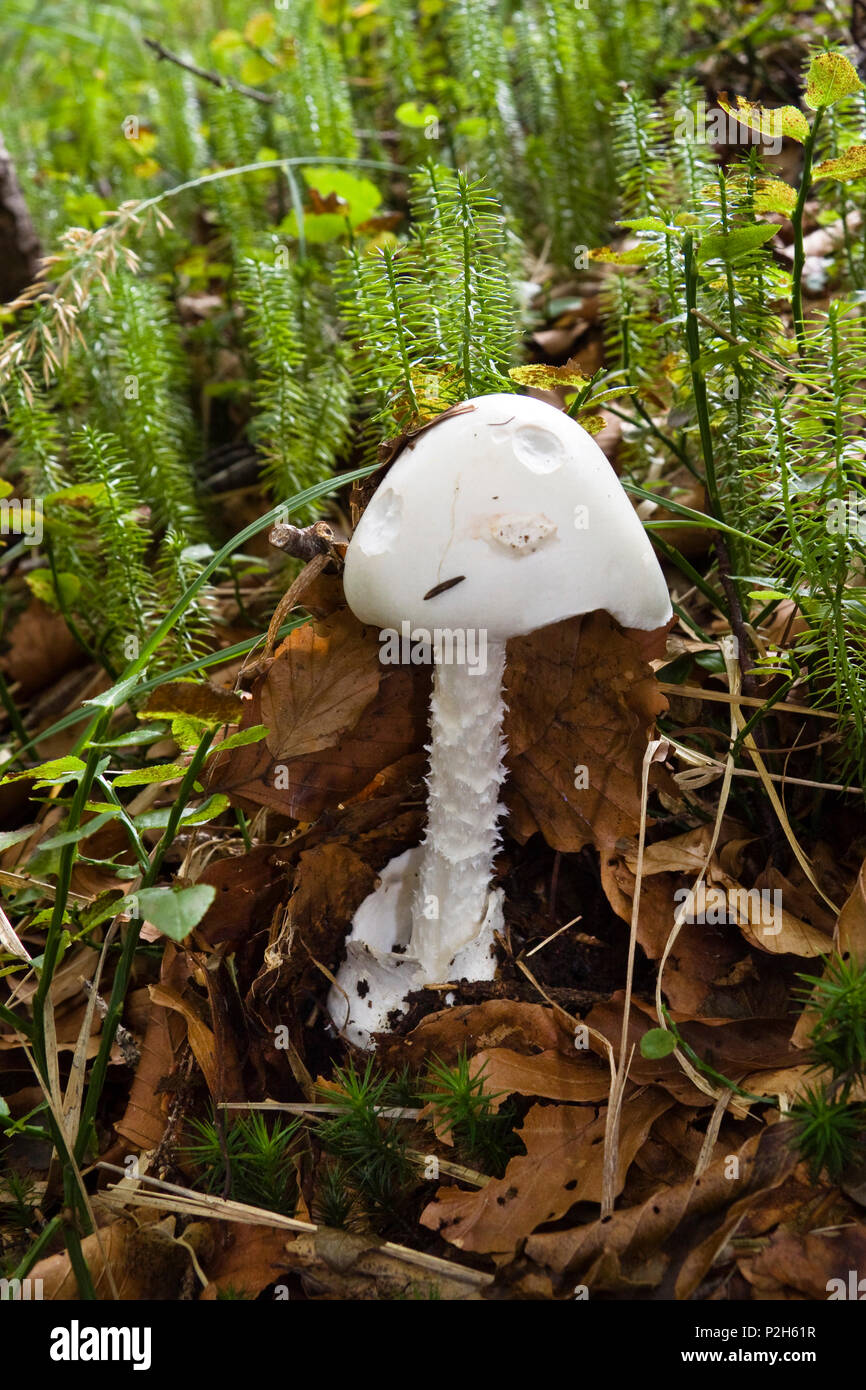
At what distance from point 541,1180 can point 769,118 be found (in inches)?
87.8

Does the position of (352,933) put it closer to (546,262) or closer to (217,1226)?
(217,1226)

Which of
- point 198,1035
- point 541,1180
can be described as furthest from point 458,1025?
point 198,1035

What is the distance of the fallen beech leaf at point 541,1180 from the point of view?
188 cm

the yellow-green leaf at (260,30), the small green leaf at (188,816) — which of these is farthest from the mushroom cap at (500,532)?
the yellow-green leaf at (260,30)

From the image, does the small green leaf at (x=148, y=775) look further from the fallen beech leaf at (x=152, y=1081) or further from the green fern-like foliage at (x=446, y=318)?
the green fern-like foliage at (x=446, y=318)

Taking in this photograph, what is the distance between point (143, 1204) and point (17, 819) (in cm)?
147

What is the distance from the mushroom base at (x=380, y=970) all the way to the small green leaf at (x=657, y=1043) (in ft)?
1.57

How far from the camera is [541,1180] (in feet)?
6.35

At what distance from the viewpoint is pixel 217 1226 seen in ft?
6.63

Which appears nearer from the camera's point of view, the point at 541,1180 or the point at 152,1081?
the point at 541,1180

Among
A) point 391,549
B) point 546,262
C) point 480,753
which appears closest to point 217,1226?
point 480,753

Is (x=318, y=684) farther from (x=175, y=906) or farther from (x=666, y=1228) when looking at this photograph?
(x=666, y=1228)

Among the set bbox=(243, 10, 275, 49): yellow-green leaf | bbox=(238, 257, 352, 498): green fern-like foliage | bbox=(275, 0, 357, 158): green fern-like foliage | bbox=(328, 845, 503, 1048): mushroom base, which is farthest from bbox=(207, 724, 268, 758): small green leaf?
bbox=(243, 10, 275, 49): yellow-green leaf

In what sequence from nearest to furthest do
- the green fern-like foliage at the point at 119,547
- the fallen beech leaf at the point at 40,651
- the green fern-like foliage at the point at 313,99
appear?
the green fern-like foliage at the point at 119,547 < the fallen beech leaf at the point at 40,651 < the green fern-like foliage at the point at 313,99
